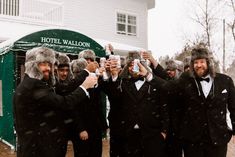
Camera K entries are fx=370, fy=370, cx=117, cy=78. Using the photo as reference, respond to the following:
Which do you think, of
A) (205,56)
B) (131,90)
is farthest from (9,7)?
(205,56)

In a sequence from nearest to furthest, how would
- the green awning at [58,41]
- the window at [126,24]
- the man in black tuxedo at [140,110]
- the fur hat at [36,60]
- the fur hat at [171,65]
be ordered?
the fur hat at [36,60]
the man in black tuxedo at [140,110]
the fur hat at [171,65]
the green awning at [58,41]
the window at [126,24]

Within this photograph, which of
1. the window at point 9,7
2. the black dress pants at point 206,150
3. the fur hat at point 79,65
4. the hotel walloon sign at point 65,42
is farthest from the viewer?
the window at point 9,7

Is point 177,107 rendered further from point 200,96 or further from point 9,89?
point 9,89

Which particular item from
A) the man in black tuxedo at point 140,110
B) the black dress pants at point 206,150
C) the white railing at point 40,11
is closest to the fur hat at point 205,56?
the man in black tuxedo at point 140,110

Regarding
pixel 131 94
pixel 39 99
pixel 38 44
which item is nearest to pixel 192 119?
pixel 131 94

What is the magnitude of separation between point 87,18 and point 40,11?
3.11 meters

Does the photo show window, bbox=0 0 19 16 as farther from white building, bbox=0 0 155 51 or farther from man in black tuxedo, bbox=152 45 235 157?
man in black tuxedo, bbox=152 45 235 157

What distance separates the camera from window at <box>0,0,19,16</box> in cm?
1609

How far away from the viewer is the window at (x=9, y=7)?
633 inches

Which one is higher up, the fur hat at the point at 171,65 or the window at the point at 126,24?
the window at the point at 126,24

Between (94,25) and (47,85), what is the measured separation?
15.6 m

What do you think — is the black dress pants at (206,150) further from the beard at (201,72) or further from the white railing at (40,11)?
the white railing at (40,11)

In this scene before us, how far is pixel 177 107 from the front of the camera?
5.43 meters

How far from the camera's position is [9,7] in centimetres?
1639
